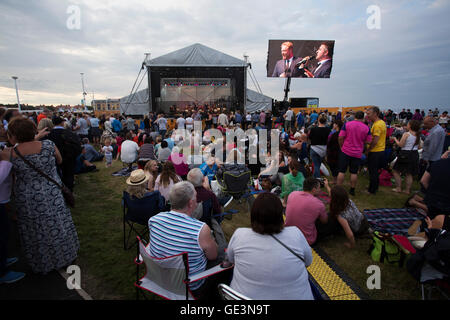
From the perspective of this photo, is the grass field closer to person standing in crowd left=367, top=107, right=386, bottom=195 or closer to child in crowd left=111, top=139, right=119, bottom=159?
person standing in crowd left=367, top=107, right=386, bottom=195

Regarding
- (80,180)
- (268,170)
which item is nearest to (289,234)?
(268,170)

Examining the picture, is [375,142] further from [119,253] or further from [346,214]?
[119,253]

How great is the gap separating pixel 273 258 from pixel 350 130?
4.13m

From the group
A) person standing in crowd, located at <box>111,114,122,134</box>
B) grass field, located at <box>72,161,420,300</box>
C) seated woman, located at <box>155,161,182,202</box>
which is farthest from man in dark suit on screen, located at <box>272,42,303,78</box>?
seated woman, located at <box>155,161,182,202</box>

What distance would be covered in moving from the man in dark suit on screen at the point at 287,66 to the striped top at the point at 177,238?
20.5 metres

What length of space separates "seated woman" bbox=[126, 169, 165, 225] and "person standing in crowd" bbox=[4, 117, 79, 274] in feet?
A: 2.38

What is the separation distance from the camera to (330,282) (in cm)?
260

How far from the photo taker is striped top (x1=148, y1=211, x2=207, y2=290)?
181 cm

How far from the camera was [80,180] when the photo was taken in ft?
20.6

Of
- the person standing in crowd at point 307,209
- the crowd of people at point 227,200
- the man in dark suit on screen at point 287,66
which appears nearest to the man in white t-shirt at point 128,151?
the crowd of people at point 227,200
